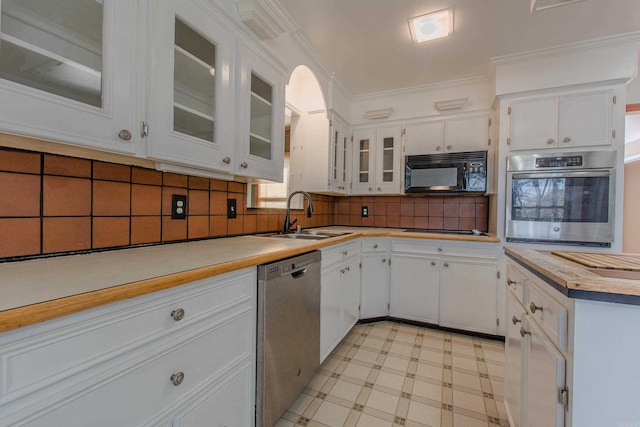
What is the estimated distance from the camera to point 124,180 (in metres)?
1.22

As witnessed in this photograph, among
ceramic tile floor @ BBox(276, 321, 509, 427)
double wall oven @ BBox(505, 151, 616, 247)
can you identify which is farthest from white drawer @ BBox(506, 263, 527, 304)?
double wall oven @ BBox(505, 151, 616, 247)

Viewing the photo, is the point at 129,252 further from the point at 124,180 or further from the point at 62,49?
the point at 62,49

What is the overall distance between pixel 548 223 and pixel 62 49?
119 inches

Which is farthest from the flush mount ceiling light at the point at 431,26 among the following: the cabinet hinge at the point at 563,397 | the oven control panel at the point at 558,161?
the cabinet hinge at the point at 563,397

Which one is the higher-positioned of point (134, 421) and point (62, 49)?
point (62, 49)

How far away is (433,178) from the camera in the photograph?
267cm

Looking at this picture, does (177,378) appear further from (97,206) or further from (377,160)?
(377,160)

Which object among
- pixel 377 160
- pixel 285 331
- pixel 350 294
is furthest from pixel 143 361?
pixel 377 160

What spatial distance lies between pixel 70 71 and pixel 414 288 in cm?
263

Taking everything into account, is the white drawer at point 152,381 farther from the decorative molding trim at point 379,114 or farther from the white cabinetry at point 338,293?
the decorative molding trim at point 379,114

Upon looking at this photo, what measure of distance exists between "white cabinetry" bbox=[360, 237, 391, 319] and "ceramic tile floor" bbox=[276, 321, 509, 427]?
0.28m

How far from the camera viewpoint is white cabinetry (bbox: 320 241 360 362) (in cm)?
181

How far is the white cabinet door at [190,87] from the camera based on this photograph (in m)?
1.07

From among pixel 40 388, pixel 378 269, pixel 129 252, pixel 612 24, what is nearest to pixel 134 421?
pixel 40 388
